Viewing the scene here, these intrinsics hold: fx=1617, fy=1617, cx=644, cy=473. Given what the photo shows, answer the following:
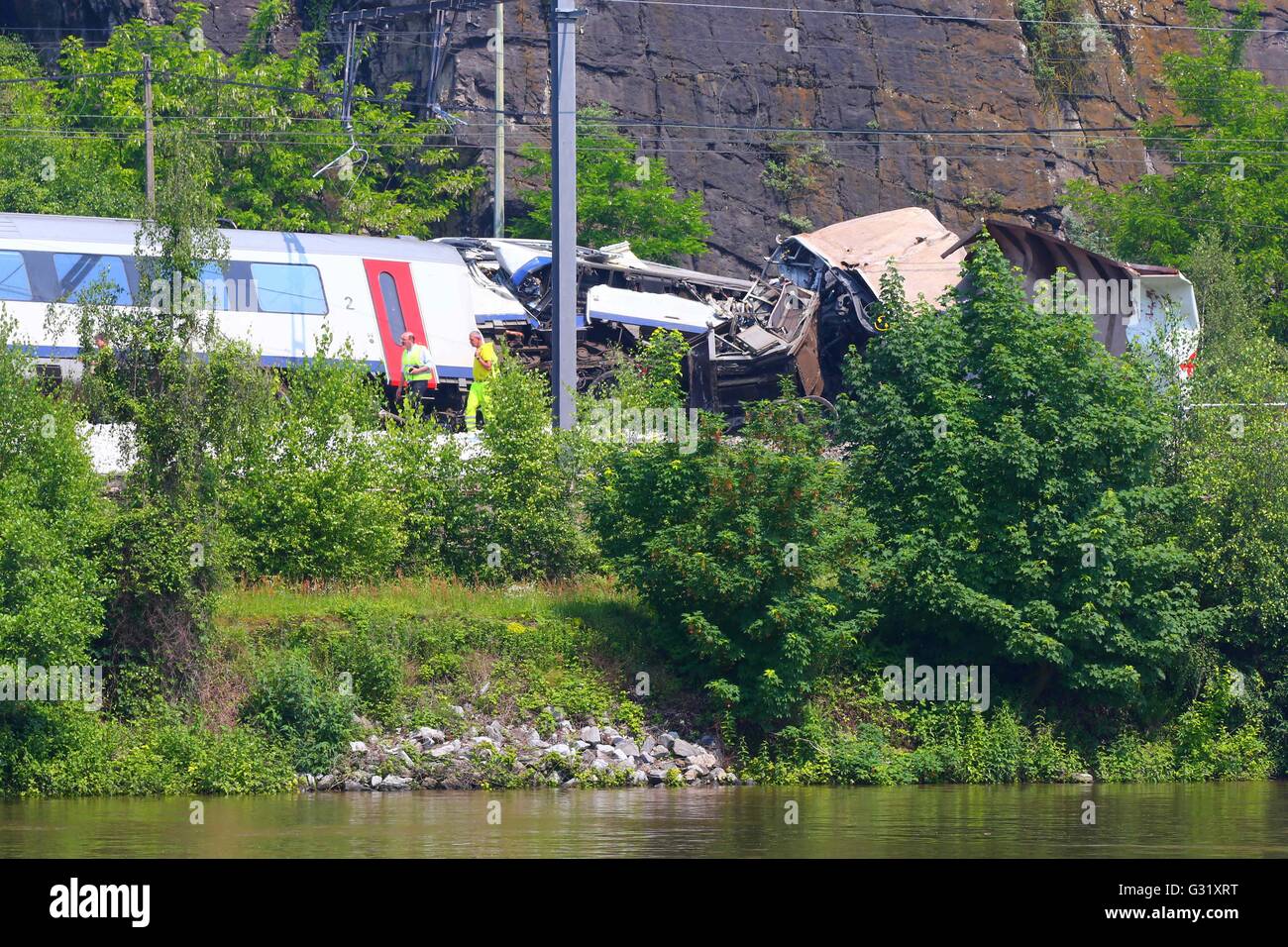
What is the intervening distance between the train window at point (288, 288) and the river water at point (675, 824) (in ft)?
40.6

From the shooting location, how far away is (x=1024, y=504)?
24.7m

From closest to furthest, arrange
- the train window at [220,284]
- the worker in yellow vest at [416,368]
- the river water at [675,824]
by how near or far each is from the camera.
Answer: the river water at [675,824]
the train window at [220,284]
the worker in yellow vest at [416,368]

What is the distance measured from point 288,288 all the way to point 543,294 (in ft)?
18.7

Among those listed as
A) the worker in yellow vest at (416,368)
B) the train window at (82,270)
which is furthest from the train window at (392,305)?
the train window at (82,270)

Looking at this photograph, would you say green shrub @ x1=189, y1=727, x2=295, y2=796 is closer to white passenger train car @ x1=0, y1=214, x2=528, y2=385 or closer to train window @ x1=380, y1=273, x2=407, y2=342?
white passenger train car @ x1=0, y1=214, x2=528, y2=385

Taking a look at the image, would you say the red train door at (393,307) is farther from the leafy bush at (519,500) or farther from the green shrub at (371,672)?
the green shrub at (371,672)

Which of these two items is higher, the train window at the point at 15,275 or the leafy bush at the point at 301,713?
the train window at the point at 15,275

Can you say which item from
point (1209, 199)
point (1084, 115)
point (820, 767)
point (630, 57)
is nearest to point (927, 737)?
point (820, 767)

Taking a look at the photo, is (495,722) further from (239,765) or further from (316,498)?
(316,498)

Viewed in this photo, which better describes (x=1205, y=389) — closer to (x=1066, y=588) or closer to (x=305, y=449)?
(x=1066, y=588)

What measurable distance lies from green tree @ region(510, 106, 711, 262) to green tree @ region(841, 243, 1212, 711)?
53.3 feet

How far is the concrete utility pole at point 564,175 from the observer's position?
23.4 m

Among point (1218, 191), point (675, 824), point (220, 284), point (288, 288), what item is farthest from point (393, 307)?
point (1218, 191)

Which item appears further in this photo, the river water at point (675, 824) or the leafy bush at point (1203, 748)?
the leafy bush at point (1203, 748)
